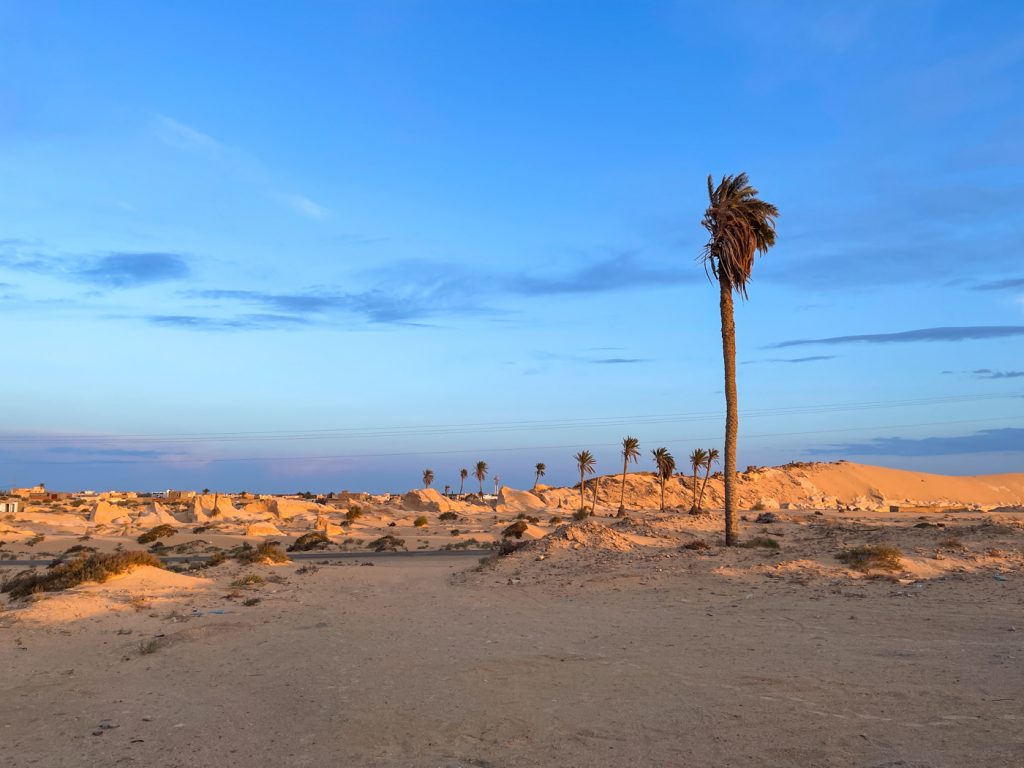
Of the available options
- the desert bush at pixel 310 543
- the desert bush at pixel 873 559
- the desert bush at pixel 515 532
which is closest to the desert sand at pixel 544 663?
the desert bush at pixel 873 559

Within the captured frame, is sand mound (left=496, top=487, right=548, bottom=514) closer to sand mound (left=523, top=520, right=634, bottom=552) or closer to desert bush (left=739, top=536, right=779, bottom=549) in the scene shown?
sand mound (left=523, top=520, right=634, bottom=552)

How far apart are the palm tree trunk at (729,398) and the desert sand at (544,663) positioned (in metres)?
2.78

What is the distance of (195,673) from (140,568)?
1167cm

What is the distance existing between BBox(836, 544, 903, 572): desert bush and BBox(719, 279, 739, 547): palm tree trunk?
685 cm

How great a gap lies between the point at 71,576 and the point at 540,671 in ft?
49.8

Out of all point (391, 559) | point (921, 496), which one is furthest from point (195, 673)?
point (921, 496)

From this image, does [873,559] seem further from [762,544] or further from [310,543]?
[310,543]

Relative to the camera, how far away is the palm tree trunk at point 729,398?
2817 centimetres

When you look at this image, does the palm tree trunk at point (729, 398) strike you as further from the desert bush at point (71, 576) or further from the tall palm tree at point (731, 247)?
the desert bush at point (71, 576)

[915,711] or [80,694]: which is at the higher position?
[915,711]

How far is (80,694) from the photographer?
9891mm

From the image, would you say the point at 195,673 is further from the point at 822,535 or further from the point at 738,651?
the point at 822,535

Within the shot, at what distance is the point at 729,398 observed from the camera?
28.5 m

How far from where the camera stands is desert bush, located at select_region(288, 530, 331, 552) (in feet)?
137
